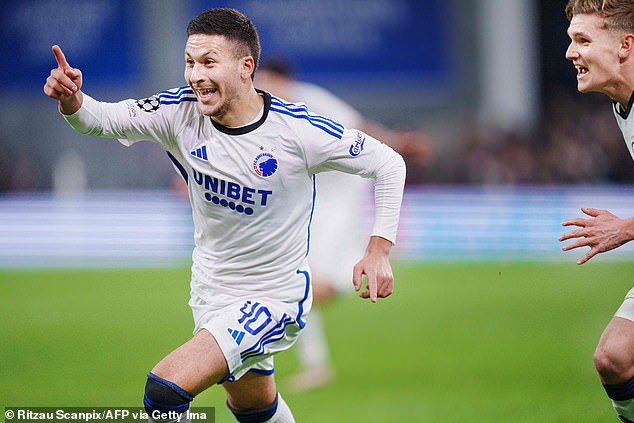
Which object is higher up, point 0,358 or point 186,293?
point 0,358

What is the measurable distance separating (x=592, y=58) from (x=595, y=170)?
17.4 meters

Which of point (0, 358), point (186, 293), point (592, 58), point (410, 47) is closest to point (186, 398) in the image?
point (592, 58)

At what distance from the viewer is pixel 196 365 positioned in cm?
538

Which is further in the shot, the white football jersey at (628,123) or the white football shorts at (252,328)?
the white football jersey at (628,123)

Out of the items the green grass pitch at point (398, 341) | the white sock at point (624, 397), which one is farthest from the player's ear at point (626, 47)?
the green grass pitch at point (398, 341)

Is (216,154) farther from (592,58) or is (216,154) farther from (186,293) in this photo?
(186,293)

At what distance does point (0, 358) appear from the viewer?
11.0m

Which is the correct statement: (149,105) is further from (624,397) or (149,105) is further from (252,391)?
(624,397)

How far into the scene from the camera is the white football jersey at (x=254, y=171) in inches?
229

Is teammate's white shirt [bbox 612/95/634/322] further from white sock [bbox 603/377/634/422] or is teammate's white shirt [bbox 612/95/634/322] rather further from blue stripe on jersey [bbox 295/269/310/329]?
blue stripe on jersey [bbox 295/269/310/329]

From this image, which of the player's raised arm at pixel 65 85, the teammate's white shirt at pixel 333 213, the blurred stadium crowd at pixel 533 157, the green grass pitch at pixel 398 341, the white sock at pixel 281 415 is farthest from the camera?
the blurred stadium crowd at pixel 533 157

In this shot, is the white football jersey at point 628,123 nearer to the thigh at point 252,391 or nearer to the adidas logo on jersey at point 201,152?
the adidas logo on jersey at point 201,152

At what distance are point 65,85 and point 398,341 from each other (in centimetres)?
738

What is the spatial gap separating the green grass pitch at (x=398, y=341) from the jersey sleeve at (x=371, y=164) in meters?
2.67
